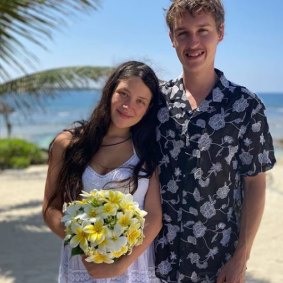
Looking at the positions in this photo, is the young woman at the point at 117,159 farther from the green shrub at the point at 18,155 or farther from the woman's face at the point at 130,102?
the green shrub at the point at 18,155

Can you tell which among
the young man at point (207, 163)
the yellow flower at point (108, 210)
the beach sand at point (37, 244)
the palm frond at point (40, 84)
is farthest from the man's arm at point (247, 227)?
the palm frond at point (40, 84)

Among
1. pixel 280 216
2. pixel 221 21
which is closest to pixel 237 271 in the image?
pixel 221 21

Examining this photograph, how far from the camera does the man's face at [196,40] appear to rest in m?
2.45

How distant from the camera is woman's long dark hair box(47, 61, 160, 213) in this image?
2.55 m

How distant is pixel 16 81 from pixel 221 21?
5.86m

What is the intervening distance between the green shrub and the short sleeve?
14.8 metres

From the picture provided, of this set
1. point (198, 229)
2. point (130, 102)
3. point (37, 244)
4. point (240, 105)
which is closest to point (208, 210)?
point (198, 229)

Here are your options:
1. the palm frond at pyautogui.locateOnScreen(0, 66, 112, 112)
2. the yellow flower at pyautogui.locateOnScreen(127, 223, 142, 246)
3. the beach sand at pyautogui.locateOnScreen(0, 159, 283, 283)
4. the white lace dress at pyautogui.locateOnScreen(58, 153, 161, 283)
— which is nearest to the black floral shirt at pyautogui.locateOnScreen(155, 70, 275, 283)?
the white lace dress at pyautogui.locateOnScreen(58, 153, 161, 283)

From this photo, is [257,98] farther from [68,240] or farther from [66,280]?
[66,280]

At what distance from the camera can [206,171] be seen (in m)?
2.49

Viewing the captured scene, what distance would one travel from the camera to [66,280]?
8.47 ft

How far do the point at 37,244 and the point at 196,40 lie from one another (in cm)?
549

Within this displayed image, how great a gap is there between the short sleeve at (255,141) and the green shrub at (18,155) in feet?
48.4

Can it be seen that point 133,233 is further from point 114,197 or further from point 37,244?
point 37,244
